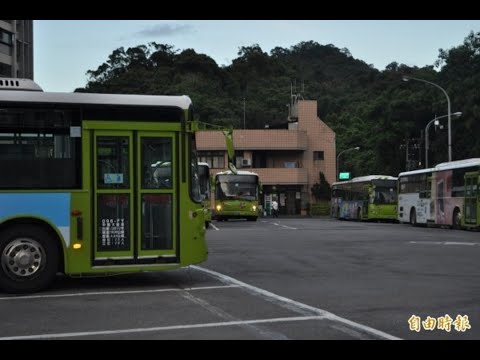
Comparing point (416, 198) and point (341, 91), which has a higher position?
point (341, 91)

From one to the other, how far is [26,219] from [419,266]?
7979 millimetres

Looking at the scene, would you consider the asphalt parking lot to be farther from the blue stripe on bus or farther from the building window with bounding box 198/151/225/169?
the building window with bounding box 198/151/225/169

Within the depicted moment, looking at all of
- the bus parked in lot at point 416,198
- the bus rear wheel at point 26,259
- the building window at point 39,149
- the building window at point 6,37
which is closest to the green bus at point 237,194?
the bus parked in lot at point 416,198

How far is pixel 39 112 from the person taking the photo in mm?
10820

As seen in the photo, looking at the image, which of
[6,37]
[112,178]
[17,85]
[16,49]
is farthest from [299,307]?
[16,49]

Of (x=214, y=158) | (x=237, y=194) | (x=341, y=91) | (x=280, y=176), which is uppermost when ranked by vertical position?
(x=341, y=91)

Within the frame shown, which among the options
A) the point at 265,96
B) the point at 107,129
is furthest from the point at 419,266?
the point at 265,96

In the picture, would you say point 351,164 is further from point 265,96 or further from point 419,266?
point 419,266

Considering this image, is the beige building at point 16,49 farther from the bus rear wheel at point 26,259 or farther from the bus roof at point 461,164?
the bus rear wheel at point 26,259

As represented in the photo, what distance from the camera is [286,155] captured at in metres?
73.8

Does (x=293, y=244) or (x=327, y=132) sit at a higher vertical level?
(x=327, y=132)

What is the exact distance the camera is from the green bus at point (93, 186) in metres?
10.6

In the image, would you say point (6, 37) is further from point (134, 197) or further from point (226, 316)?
point (226, 316)

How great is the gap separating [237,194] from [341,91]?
67742mm
